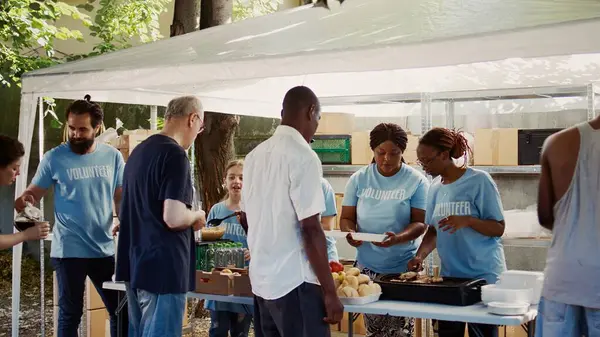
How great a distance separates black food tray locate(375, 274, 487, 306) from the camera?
4.20 metres

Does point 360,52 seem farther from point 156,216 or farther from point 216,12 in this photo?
point 216,12

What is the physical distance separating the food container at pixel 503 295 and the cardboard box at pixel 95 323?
3722 millimetres

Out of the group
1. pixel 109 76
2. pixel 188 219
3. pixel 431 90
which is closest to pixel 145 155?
pixel 188 219

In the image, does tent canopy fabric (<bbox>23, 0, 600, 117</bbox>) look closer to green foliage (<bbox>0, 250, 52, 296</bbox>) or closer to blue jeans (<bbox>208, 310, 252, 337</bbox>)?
blue jeans (<bbox>208, 310, 252, 337</bbox>)

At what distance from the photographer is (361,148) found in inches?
287

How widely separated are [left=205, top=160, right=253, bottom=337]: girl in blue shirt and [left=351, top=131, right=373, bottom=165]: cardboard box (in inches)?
75.2

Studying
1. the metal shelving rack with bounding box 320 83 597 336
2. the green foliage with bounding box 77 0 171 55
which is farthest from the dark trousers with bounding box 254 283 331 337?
the green foliage with bounding box 77 0 171 55

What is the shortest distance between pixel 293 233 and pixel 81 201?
227cm

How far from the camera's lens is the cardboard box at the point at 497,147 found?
254 inches

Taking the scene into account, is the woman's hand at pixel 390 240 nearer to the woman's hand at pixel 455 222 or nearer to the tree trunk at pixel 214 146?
the woman's hand at pixel 455 222

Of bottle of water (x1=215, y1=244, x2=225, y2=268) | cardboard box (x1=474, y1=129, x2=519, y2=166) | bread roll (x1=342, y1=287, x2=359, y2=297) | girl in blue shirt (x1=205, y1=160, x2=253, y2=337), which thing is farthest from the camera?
cardboard box (x1=474, y1=129, x2=519, y2=166)

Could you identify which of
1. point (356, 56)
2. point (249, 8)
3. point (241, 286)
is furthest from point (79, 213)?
point (249, 8)

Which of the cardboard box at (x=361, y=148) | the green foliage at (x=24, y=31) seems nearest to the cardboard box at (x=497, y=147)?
the cardboard box at (x=361, y=148)

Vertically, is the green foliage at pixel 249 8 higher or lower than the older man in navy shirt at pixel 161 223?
higher
